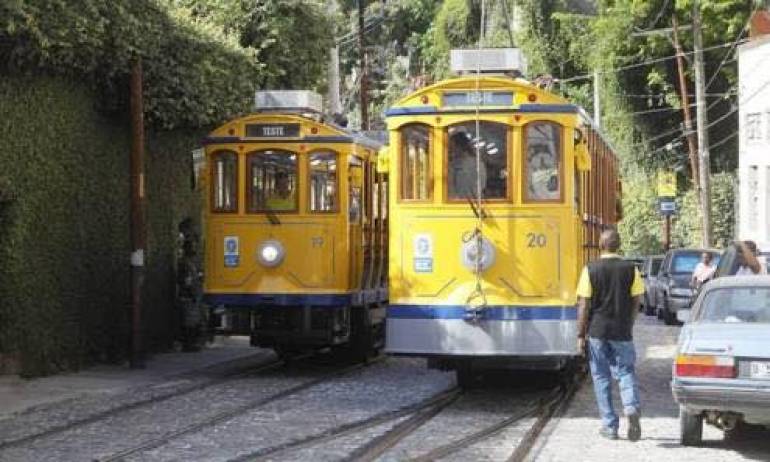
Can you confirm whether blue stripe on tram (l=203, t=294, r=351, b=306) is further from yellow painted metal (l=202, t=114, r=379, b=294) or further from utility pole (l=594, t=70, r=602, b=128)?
utility pole (l=594, t=70, r=602, b=128)

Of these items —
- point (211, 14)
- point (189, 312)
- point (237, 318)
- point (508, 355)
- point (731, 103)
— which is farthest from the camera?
point (731, 103)

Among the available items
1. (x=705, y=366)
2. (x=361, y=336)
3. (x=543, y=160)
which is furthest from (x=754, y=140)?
(x=705, y=366)

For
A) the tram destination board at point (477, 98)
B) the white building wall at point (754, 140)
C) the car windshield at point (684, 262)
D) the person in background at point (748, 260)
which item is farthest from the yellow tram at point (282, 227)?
the white building wall at point (754, 140)

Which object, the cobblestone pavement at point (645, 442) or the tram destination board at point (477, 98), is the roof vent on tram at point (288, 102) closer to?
the tram destination board at point (477, 98)

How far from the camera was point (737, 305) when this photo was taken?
36.8 feet

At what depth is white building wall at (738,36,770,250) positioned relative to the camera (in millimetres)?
36719

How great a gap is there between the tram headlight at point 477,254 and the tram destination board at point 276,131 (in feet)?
15.5

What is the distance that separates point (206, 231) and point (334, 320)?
2169 mm

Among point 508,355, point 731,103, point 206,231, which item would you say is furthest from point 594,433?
point 731,103

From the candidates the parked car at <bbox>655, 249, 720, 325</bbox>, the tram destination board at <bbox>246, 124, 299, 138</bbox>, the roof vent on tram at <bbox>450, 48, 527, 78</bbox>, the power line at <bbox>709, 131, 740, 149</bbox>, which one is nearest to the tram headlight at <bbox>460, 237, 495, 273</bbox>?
the roof vent on tram at <bbox>450, 48, 527, 78</bbox>

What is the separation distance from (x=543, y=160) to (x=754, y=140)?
2632 cm

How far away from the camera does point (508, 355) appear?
43.4 feet

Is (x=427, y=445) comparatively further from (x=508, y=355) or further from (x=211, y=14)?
(x=211, y=14)

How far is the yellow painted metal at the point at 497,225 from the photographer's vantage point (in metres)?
13.4
